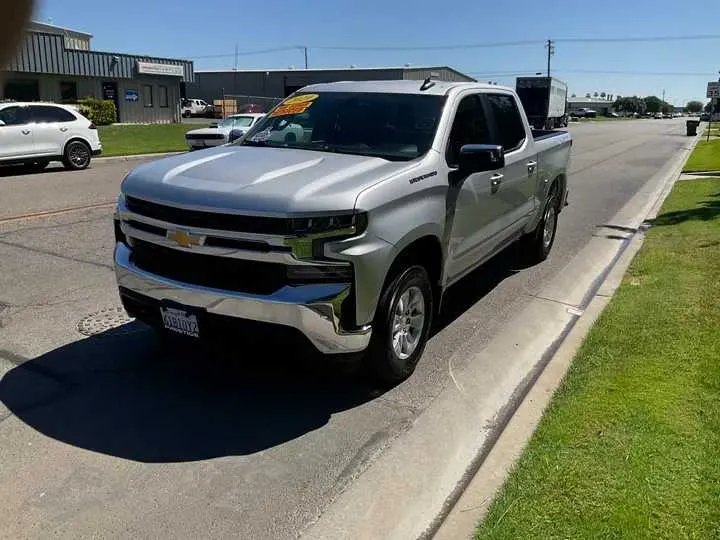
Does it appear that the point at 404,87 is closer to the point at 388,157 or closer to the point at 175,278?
the point at 388,157

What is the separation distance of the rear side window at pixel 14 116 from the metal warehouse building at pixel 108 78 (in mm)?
20141

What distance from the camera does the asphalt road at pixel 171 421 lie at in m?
3.14

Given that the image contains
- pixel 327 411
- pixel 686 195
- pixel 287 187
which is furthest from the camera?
pixel 686 195

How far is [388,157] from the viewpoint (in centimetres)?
465

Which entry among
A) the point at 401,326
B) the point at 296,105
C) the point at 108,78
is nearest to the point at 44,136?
the point at 296,105

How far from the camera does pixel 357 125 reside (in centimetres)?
518

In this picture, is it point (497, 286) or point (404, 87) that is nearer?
point (404, 87)

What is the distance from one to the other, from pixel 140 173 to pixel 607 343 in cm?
364

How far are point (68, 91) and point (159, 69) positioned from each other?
6.35m

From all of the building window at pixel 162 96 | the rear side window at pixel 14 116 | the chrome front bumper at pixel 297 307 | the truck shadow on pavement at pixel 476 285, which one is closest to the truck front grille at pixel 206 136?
the rear side window at pixel 14 116

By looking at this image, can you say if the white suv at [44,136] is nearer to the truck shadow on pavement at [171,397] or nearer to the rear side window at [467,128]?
the truck shadow on pavement at [171,397]

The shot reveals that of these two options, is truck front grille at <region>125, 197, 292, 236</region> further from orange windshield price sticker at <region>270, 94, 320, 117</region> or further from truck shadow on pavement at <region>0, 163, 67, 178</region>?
truck shadow on pavement at <region>0, 163, 67, 178</region>

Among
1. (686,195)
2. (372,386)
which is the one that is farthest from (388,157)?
(686,195)

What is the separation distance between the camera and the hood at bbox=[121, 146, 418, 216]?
3.70m
